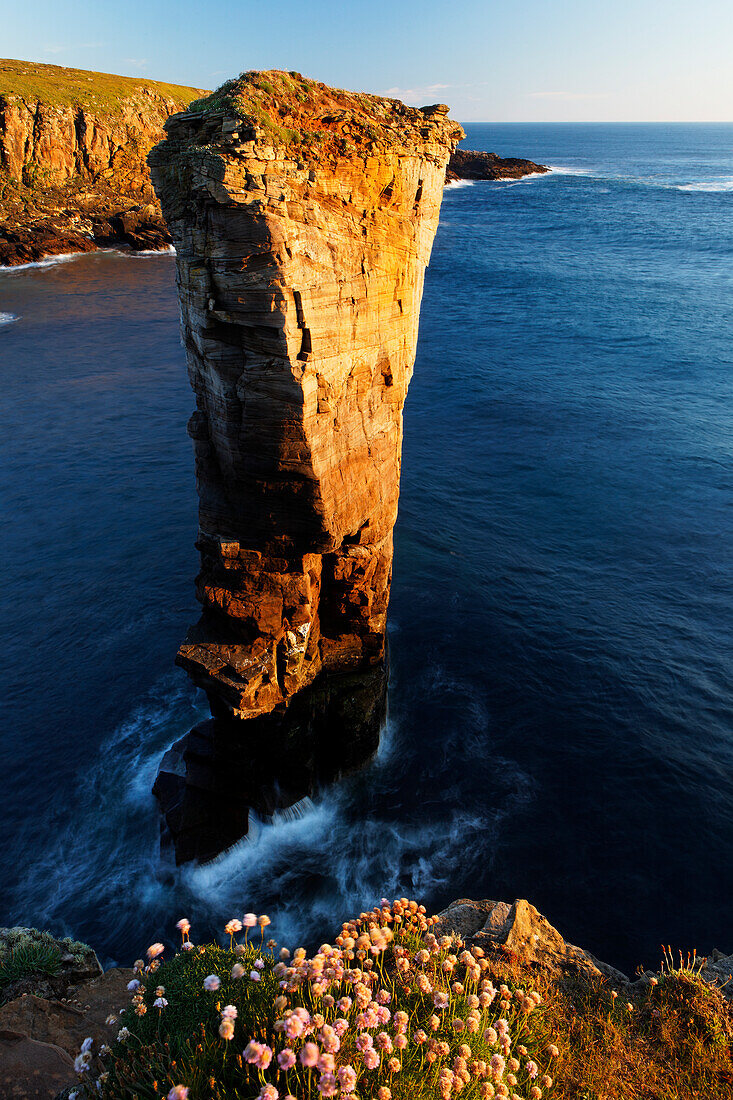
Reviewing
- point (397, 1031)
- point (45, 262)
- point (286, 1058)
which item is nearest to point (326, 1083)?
point (286, 1058)

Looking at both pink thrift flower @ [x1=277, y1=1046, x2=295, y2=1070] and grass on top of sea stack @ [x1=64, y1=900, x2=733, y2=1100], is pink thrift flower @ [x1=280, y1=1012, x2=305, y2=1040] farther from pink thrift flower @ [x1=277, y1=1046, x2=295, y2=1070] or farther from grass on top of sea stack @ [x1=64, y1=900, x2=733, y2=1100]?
pink thrift flower @ [x1=277, y1=1046, x2=295, y2=1070]

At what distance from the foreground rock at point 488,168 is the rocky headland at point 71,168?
280 feet

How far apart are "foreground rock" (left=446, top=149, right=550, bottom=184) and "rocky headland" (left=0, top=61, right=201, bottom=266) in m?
85.3

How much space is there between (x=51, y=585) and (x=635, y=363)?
4311 cm

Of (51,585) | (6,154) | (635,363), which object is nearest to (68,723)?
(51,585)

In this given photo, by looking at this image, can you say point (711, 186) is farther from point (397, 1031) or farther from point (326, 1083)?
point (326, 1083)

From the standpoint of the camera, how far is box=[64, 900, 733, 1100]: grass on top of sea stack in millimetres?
6434

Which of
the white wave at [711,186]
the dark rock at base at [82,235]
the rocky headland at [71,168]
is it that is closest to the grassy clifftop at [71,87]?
the rocky headland at [71,168]

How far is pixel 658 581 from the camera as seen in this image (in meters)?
27.4

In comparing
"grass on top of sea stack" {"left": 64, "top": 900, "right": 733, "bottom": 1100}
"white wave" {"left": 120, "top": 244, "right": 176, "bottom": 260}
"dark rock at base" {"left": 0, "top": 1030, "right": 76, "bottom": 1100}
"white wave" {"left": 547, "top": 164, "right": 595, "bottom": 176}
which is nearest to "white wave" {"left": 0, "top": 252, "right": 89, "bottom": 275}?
"white wave" {"left": 120, "top": 244, "right": 176, "bottom": 260}

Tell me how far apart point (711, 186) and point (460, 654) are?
5902 inches

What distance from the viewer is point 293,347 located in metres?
13.4

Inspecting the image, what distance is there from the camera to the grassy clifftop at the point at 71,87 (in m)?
89.1

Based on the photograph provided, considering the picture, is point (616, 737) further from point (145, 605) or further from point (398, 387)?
point (145, 605)
